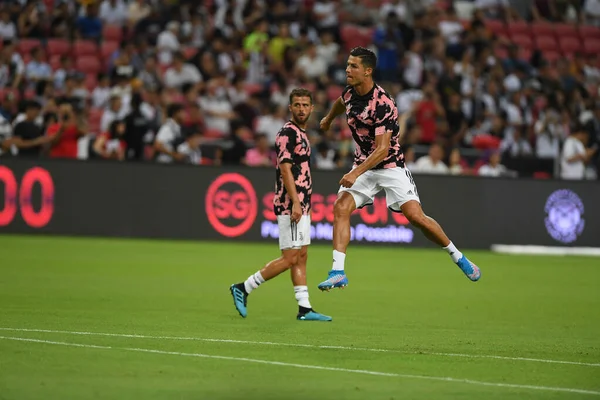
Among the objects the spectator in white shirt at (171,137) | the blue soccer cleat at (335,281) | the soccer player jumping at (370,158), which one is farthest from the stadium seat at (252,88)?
the blue soccer cleat at (335,281)

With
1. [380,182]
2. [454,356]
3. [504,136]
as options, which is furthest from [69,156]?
[454,356]

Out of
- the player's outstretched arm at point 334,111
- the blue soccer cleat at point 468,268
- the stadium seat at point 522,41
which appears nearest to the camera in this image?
the player's outstretched arm at point 334,111

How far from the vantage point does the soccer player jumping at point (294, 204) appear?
1117 centimetres

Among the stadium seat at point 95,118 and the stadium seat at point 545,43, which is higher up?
the stadium seat at point 545,43

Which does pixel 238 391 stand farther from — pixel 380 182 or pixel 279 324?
A: pixel 380 182

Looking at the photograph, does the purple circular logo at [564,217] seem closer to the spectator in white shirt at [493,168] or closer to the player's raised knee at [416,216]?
the spectator in white shirt at [493,168]

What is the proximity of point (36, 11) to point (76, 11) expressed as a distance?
40.1 inches

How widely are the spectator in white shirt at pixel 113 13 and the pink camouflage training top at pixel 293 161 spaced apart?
16.6 meters

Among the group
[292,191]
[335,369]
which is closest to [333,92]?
[292,191]

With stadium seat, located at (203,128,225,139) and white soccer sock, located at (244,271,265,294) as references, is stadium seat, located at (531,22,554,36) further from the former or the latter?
white soccer sock, located at (244,271,265,294)

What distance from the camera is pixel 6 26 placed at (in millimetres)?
25766

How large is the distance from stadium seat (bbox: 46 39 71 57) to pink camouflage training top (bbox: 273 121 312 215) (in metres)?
15.8

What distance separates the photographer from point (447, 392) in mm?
7539

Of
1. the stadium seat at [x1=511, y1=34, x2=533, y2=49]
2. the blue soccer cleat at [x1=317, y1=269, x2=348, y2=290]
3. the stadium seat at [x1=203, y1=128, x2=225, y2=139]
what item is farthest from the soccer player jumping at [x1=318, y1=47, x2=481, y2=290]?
the stadium seat at [x1=511, y1=34, x2=533, y2=49]
